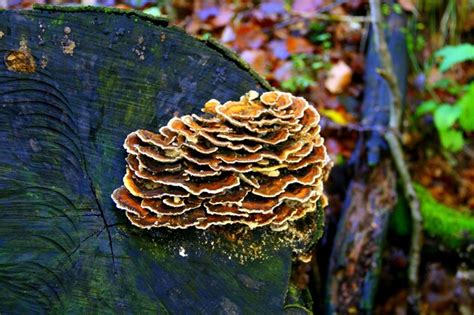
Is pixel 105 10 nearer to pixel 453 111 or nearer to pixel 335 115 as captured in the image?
Result: pixel 335 115

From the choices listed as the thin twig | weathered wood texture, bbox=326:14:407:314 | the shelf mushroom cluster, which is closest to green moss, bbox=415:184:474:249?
the thin twig

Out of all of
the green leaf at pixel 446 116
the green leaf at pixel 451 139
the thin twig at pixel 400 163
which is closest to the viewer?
the thin twig at pixel 400 163

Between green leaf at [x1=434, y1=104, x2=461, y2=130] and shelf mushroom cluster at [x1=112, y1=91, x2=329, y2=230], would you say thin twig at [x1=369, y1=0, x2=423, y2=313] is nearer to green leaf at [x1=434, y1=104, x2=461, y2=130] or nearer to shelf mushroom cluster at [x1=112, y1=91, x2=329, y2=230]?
green leaf at [x1=434, y1=104, x2=461, y2=130]

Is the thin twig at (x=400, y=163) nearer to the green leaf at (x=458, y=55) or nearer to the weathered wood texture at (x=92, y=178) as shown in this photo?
the green leaf at (x=458, y=55)

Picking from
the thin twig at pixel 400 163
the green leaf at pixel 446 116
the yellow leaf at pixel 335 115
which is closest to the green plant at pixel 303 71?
the yellow leaf at pixel 335 115

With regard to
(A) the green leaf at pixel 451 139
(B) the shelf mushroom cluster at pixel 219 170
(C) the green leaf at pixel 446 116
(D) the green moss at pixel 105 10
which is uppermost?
(D) the green moss at pixel 105 10

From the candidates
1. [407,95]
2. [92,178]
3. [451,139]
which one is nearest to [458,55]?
[451,139]
